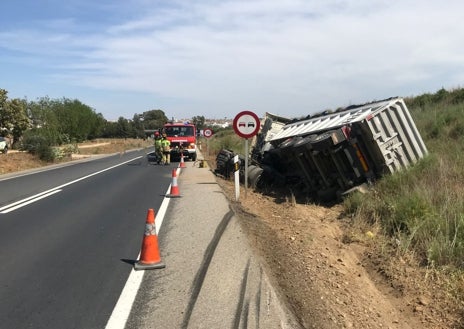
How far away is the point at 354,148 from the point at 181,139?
19.2 m

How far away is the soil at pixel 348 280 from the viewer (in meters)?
5.09

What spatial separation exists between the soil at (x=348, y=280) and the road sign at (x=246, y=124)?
10.2ft

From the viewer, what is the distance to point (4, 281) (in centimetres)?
558

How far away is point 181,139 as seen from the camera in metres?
29.8

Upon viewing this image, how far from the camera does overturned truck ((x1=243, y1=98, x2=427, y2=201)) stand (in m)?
11.4

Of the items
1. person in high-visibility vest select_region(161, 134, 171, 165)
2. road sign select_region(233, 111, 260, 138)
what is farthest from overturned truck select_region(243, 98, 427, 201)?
person in high-visibility vest select_region(161, 134, 171, 165)

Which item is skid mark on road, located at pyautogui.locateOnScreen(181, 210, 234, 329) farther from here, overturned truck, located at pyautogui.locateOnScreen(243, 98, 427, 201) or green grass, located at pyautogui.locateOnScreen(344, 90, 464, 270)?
overturned truck, located at pyautogui.locateOnScreen(243, 98, 427, 201)

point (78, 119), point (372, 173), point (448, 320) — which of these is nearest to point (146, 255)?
point (448, 320)

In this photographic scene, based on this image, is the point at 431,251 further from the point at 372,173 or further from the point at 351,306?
the point at 372,173

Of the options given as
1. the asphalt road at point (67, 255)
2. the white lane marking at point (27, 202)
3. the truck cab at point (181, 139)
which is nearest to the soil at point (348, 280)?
the asphalt road at point (67, 255)

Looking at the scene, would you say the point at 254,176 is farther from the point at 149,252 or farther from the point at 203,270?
the point at 203,270

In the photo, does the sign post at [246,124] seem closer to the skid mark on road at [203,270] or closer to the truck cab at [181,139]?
the skid mark on road at [203,270]

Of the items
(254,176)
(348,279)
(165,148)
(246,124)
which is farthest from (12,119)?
(348,279)

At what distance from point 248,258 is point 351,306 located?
→ 4.99ft
